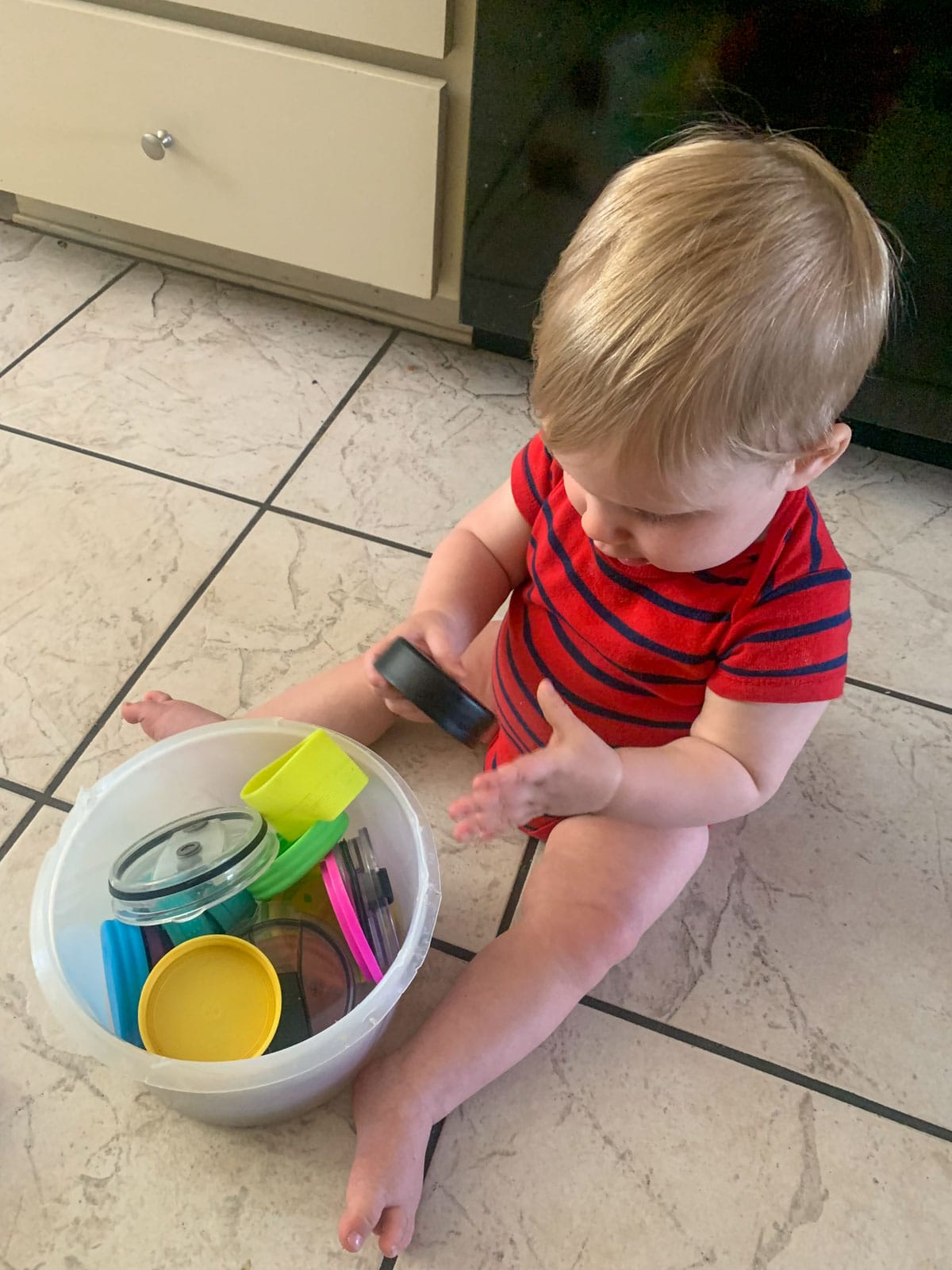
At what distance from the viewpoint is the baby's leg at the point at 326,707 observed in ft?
2.49

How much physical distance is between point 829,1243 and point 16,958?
0.55 m

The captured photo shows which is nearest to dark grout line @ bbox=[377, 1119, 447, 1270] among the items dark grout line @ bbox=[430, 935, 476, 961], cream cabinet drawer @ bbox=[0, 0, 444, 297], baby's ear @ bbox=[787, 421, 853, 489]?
dark grout line @ bbox=[430, 935, 476, 961]

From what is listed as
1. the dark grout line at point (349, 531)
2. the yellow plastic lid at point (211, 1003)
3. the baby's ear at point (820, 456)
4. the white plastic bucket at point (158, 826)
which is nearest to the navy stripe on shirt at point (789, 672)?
the baby's ear at point (820, 456)

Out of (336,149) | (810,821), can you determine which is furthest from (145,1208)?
(336,149)

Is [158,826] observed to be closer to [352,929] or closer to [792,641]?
[352,929]

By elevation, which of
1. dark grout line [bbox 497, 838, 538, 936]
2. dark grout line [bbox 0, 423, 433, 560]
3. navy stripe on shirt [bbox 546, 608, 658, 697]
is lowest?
dark grout line [bbox 497, 838, 538, 936]

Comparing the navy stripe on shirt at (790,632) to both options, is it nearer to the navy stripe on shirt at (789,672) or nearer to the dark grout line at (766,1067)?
the navy stripe on shirt at (789,672)

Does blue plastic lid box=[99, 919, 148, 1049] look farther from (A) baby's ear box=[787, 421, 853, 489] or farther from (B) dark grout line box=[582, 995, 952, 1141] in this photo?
(A) baby's ear box=[787, 421, 853, 489]

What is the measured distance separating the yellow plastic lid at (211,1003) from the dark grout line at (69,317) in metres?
0.75

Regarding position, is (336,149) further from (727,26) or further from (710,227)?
(710,227)

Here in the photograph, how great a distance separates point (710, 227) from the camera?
0.43m

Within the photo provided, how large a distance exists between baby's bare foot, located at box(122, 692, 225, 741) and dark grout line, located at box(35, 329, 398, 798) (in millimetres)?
41

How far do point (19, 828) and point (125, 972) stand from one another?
20 cm

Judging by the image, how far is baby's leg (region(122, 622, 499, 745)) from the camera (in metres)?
0.76
